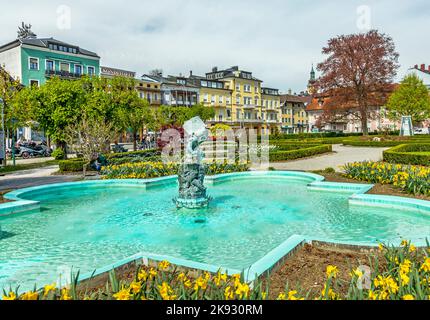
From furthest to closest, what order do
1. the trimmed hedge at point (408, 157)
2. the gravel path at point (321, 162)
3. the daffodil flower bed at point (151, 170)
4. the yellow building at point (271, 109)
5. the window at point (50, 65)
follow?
the yellow building at point (271, 109)
the window at point (50, 65)
the gravel path at point (321, 162)
the trimmed hedge at point (408, 157)
the daffodil flower bed at point (151, 170)

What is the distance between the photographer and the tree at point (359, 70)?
38.9 metres

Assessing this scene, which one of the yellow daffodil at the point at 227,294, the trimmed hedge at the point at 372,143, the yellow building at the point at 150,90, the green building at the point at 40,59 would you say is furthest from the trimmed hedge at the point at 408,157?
the yellow building at the point at 150,90

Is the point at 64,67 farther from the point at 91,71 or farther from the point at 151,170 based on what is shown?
the point at 151,170

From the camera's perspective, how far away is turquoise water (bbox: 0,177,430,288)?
19.9 ft

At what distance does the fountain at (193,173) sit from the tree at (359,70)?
35.2 m

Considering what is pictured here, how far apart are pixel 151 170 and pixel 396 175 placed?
985cm

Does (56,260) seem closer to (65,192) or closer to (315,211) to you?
(315,211)

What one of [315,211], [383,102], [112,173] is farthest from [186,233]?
[383,102]

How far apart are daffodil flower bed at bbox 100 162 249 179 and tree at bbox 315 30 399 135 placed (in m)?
29.0

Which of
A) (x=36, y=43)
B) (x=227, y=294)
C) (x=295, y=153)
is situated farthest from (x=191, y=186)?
(x=36, y=43)

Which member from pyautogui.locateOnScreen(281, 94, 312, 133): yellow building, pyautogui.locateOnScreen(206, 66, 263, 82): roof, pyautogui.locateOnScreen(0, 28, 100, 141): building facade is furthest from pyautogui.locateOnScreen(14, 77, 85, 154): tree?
pyautogui.locateOnScreen(281, 94, 312, 133): yellow building

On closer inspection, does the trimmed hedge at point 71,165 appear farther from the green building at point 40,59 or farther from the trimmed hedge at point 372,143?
the green building at point 40,59

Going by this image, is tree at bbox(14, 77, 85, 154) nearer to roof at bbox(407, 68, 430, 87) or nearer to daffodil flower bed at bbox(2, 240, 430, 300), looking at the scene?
daffodil flower bed at bbox(2, 240, 430, 300)
